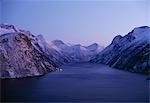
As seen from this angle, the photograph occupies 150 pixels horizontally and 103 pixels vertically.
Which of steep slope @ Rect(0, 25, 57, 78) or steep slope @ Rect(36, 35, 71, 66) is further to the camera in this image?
steep slope @ Rect(36, 35, 71, 66)

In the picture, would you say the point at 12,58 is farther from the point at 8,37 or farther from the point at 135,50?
the point at 135,50

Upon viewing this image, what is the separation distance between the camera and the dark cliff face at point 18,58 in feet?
128

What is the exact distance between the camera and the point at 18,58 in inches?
1655

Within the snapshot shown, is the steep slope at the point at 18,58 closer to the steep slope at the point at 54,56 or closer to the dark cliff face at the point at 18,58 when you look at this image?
the dark cliff face at the point at 18,58

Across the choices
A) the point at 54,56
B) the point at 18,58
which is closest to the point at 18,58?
the point at 18,58

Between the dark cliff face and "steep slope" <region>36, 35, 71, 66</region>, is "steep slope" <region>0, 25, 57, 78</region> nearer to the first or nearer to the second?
the dark cliff face

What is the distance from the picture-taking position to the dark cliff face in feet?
128

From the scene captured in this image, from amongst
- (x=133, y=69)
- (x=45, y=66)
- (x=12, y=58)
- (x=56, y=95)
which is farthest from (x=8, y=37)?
(x=133, y=69)

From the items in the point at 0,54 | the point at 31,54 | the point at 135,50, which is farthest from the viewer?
the point at 135,50

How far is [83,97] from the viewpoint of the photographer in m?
24.5

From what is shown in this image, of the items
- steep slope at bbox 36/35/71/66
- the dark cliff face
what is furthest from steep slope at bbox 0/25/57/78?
steep slope at bbox 36/35/71/66

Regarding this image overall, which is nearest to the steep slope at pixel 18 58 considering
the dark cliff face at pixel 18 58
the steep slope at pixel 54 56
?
the dark cliff face at pixel 18 58

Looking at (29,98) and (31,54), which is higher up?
(31,54)

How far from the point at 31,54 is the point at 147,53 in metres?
22.2
